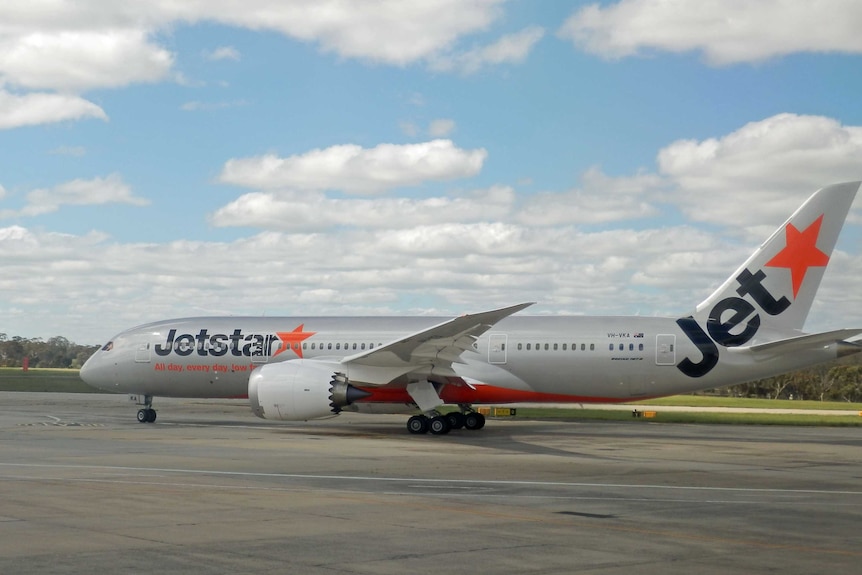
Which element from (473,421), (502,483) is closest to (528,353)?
(473,421)

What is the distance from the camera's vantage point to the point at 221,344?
31391 millimetres

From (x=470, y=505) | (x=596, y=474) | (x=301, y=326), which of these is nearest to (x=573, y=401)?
(x=301, y=326)

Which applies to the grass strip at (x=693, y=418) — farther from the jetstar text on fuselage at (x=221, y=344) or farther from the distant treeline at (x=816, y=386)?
the distant treeline at (x=816, y=386)

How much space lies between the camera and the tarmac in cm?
923

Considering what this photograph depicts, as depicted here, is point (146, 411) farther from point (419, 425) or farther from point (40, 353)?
point (40, 353)

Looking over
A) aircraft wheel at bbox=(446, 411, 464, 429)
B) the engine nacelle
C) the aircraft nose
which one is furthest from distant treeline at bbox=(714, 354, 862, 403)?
the engine nacelle

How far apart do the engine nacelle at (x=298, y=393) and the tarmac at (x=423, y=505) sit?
86cm

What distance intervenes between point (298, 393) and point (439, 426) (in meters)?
4.08

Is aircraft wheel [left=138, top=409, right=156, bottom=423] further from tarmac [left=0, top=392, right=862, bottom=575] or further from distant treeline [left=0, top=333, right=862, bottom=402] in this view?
distant treeline [left=0, top=333, right=862, bottom=402]

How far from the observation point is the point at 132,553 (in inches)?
367

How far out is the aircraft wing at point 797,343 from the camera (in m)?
25.1

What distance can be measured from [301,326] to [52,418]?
9.46 meters

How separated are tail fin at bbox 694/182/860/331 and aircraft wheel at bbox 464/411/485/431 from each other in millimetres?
6977

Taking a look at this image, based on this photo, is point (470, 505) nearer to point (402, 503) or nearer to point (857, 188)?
point (402, 503)
